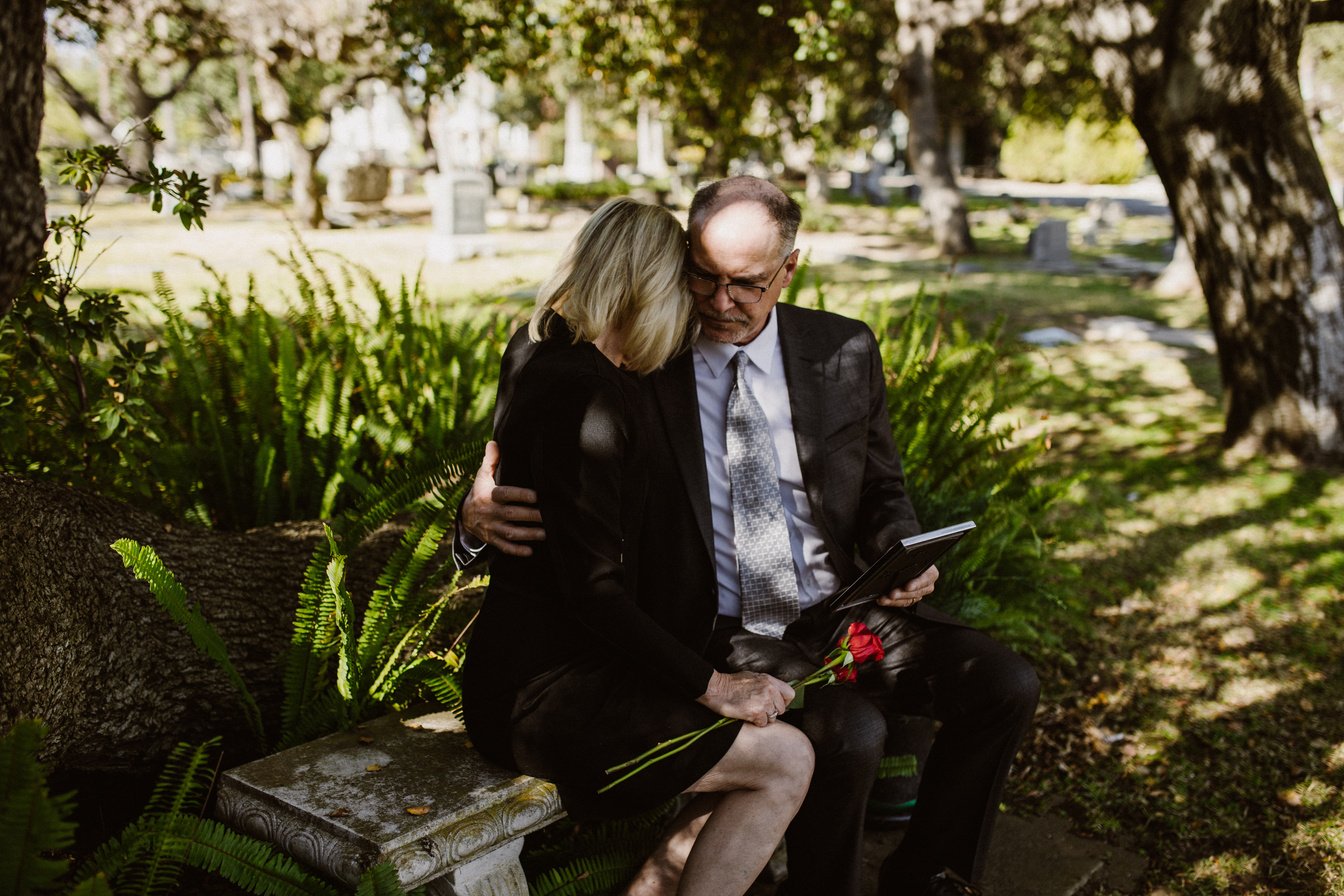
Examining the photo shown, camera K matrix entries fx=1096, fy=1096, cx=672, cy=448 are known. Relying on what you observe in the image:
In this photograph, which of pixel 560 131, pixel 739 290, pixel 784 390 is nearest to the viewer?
pixel 739 290

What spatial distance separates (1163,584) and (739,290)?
3.66 metres

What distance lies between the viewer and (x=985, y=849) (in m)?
2.86

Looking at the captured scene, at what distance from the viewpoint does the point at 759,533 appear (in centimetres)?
293

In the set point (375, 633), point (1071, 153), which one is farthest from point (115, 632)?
point (1071, 153)

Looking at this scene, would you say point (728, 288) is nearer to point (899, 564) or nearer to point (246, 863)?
point (899, 564)

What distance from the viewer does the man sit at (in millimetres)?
2596

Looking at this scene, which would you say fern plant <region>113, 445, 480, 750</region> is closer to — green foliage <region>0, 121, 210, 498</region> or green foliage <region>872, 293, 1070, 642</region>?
green foliage <region>0, 121, 210, 498</region>

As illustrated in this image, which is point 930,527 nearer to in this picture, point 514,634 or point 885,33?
point 514,634

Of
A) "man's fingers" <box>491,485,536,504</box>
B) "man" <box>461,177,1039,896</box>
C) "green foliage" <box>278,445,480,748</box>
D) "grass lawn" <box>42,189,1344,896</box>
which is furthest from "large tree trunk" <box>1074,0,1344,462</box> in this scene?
"man's fingers" <box>491,485,536,504</box>

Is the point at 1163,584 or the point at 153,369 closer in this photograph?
the point at 153,369

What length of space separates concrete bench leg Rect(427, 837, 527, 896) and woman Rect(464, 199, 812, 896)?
173 mm

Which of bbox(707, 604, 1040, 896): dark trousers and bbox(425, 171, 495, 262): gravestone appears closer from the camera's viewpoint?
bbox(707, 604, 1040, 896): dark trousers

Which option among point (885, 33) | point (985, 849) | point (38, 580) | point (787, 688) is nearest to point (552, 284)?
point (787, 688)

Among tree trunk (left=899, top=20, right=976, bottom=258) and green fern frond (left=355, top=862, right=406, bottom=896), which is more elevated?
tree trunk (left=899, top=20, right=976, bottom=258)
